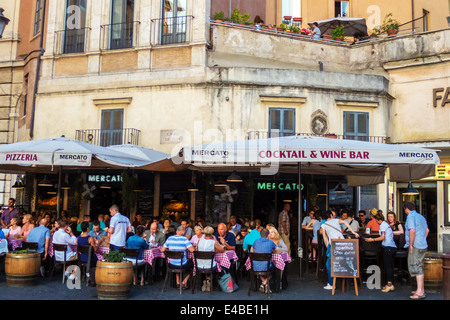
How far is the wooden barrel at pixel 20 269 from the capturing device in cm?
944

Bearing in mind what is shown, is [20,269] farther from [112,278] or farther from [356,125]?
[356,125]

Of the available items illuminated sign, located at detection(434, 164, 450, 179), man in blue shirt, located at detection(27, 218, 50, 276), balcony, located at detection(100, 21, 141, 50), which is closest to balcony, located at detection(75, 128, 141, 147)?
balcony, located at detection(100, 21, 141, 50)

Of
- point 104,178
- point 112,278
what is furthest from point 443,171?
point 112,278

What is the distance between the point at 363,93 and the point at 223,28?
5.55 meters

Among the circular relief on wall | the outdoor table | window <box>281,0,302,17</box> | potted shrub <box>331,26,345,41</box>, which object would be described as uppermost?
window <box>281,0,302,17</box>

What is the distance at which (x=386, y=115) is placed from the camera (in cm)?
1756

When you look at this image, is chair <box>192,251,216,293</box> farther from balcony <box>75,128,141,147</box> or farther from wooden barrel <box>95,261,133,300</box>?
balcony <box>75,128,141,147</box>

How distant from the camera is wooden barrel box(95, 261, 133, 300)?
8539 millimetres

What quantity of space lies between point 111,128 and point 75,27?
4.48 meters

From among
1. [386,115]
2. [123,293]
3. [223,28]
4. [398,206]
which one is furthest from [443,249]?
[123,293]

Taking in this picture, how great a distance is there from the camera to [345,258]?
9344mm

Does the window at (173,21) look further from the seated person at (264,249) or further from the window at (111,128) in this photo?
the seated person at (264,249)

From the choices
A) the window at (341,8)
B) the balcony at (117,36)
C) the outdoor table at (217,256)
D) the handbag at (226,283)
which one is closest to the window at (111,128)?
the balcony at (117,36)

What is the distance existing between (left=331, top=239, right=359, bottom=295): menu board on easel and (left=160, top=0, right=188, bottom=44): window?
1072 centimetres
